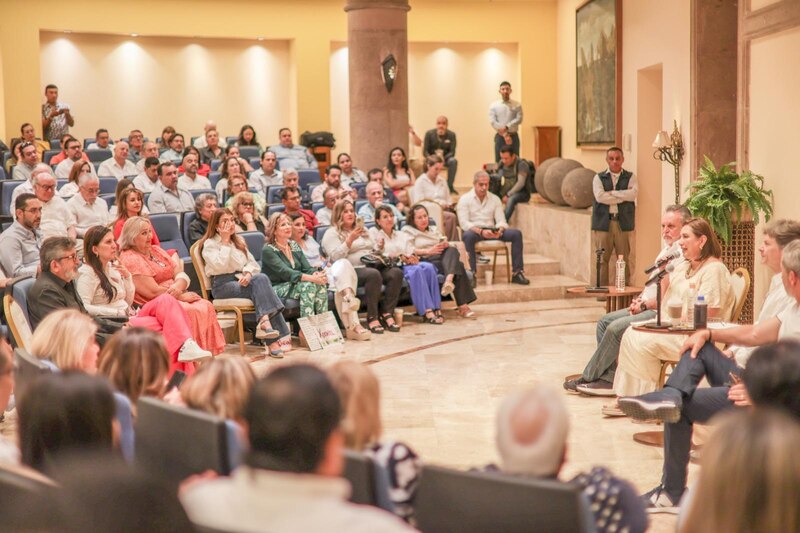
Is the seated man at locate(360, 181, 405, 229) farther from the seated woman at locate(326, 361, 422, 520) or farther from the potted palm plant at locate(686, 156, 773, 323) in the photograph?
the seated woman at locate(326, 361, 422, 520)

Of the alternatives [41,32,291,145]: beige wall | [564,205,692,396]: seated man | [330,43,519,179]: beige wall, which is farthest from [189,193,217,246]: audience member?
[330,43,519,179]: beige wall

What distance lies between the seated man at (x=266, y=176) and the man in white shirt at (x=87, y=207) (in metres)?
2.71

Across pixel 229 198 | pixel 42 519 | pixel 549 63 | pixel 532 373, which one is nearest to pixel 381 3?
pixel 229 198

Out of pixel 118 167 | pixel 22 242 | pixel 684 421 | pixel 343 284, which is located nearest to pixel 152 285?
pixel 22 242

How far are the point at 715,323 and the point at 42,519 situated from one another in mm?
4192

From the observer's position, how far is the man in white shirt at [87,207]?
891 cm

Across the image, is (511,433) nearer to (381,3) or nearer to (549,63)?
(381,3)

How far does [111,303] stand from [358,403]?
420 cm

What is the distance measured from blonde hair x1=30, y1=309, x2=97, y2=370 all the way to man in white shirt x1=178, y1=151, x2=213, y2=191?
686 cm

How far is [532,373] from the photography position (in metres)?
7.41

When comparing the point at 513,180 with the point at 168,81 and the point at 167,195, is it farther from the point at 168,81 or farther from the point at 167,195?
the point at 168,81

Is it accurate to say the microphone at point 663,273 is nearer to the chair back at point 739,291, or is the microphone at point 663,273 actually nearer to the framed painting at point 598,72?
the chair back at point 739,291

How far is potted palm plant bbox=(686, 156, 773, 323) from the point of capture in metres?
7.69

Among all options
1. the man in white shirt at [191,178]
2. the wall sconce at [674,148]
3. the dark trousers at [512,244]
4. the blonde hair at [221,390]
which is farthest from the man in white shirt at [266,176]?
the blonde hair at [221,390]
